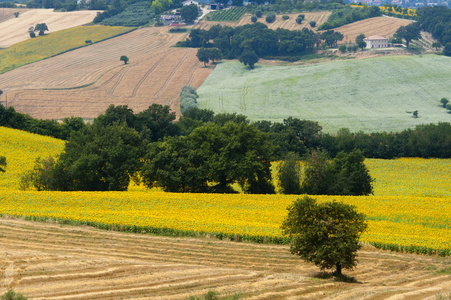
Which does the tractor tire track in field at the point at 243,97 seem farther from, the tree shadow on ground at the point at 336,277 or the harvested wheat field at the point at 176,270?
A: the tree shadow on ground at the point at 336,277

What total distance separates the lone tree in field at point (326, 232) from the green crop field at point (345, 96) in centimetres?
9986

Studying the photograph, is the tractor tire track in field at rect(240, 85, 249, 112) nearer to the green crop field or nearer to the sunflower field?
the green crop field

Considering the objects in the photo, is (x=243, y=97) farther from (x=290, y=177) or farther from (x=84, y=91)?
(x=290, y=177)

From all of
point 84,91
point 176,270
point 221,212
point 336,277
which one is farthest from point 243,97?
point 176,270

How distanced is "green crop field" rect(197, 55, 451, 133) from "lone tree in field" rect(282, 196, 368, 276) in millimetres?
99862

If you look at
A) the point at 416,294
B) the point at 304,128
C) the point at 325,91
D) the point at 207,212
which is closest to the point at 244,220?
the point at 207,212

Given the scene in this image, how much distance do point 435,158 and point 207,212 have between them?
65970 millimetres

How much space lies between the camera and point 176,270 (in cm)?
4550

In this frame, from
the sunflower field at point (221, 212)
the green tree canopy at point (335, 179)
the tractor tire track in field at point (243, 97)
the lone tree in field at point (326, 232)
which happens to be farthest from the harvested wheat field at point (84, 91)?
the lone tree in field at point (326, 232)

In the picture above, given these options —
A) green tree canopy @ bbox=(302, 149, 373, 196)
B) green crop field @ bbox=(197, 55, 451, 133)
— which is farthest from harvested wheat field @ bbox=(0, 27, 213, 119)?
green tree canopy @ bbox=(302, 149, 373, 196)

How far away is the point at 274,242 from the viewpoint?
55.7 meters

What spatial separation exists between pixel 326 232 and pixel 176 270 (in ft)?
40.7

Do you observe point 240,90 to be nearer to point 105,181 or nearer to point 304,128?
point 304,128

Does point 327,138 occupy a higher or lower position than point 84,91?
lower
